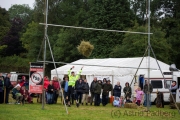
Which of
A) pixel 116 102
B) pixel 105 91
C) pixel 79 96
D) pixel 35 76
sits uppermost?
pixel 35 76

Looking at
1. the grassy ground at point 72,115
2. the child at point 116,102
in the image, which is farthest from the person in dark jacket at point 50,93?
the grassy ground at point 72,115

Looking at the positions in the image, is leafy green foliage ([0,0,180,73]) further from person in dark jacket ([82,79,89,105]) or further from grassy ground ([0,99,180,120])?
grassy ground ([0,99,180,120])

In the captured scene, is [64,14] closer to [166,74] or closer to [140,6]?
[140,6]

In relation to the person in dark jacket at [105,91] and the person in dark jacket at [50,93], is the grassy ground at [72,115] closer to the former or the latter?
the person in dark jacket at [50,93]

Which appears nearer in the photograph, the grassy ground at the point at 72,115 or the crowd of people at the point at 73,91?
the grassy ground at the point at 72,115

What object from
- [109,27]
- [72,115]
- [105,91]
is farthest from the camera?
[109,27]

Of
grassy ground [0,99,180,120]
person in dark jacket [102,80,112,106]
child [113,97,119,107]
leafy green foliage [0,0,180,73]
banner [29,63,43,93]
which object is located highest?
leafy green foliage [0,0,180,73]

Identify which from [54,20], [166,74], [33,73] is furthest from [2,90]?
[54,20]

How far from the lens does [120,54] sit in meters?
42.8

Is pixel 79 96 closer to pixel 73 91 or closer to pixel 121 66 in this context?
pixel 73 91

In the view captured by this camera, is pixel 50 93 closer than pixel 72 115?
No

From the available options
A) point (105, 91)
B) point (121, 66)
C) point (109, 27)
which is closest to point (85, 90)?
point (105, 91)

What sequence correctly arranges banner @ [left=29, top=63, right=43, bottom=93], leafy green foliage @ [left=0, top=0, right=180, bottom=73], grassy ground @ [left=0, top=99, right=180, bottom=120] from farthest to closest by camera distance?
1. leafy green foliage @ [left=0, top=0, right=180, bottom=73]
2. banner @ [left=29, top=63, right=43, bottom=93]
3. grassy ground @ [left=0, top=99, right=180, bottom=120]

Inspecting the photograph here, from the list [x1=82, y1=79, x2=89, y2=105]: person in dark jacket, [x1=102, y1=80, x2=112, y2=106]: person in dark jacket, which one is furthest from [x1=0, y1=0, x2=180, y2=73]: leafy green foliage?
[x1=82, y1=79, x2=89, y2=105]: person in dark jacket
